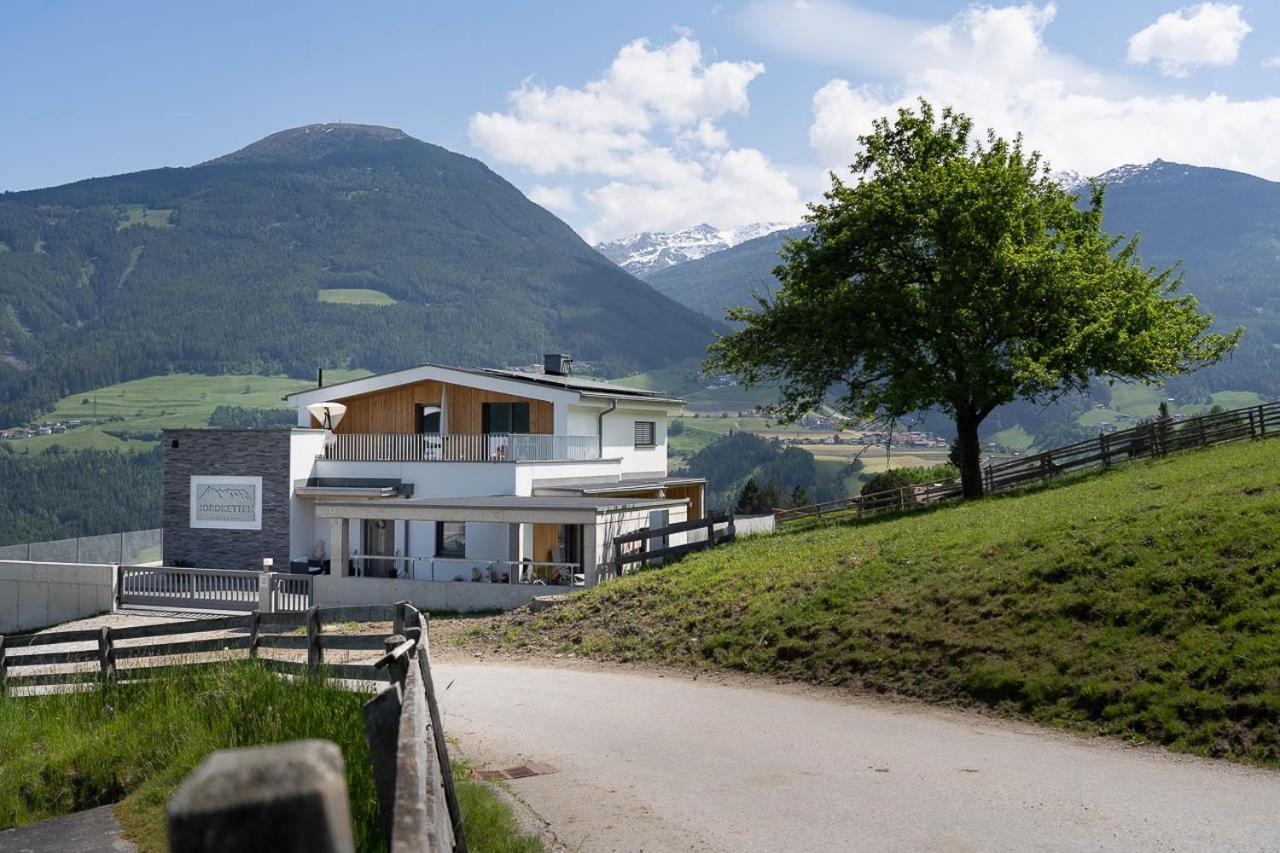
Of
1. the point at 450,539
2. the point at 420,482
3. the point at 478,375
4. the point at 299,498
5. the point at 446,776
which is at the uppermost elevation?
the point at 478,375

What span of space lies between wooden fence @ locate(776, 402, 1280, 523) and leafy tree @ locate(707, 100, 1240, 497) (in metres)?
2.02

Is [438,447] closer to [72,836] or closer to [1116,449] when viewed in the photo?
[1116,449]

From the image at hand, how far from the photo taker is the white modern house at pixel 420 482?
31578 mm

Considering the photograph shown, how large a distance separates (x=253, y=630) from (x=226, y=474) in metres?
27.0

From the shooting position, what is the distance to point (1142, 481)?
26.6m

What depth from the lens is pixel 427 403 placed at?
42.3m

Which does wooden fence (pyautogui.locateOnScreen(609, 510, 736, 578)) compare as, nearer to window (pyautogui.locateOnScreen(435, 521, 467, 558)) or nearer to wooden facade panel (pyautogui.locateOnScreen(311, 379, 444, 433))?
window (pyautogui.locateOnScreen(435, 521, 467, 558))

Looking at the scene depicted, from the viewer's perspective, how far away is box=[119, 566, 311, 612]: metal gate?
99.6 ft

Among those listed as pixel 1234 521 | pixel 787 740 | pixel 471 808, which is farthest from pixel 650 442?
pixel 471 808

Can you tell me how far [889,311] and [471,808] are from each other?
27153 millimetres

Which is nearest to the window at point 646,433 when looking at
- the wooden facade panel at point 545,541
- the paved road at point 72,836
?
the wooden facade panel at point 545,541

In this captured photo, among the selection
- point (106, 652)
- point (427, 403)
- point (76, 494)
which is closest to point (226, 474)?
point (427, 403)

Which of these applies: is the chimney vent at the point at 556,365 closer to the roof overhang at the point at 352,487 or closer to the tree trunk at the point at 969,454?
the roof overhang at the point at 352,487

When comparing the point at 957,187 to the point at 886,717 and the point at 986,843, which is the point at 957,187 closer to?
the point at 886,717
